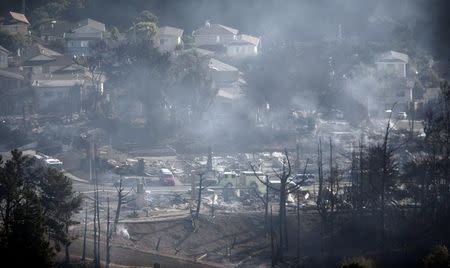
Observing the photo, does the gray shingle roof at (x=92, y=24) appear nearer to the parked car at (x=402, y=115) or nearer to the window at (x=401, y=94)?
the window at (x=401, y=94)

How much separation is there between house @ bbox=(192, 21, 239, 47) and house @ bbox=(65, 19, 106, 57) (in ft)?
12.1

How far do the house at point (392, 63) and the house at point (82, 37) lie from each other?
10.6 m

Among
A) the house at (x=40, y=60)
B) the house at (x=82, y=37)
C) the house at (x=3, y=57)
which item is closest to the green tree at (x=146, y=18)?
the house at (x=82, y=37)

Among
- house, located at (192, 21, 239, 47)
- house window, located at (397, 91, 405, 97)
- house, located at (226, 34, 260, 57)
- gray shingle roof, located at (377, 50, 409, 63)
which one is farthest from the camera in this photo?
house, located at (192, 21, 239, 47)

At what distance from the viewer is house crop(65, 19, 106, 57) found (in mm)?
33531

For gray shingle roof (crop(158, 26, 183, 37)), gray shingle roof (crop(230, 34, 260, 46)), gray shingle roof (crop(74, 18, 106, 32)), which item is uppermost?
gray shingle roof (crop(74, 18, 106, 32))

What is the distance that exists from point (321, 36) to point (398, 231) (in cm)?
1845

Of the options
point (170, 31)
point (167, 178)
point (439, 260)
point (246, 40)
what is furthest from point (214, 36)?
point (439, 260)

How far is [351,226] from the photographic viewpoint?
1673cm

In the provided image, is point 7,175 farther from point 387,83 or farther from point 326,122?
point 387,83

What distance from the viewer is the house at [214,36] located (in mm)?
33469

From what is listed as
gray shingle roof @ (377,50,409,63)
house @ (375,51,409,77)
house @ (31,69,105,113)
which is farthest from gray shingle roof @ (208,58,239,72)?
gray shingle roof @ (377,50,409,63)

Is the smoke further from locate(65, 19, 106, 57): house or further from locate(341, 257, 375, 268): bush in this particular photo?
locate(65, 19, 106, 57): house

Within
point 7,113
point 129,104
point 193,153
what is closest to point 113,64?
point 129,104
